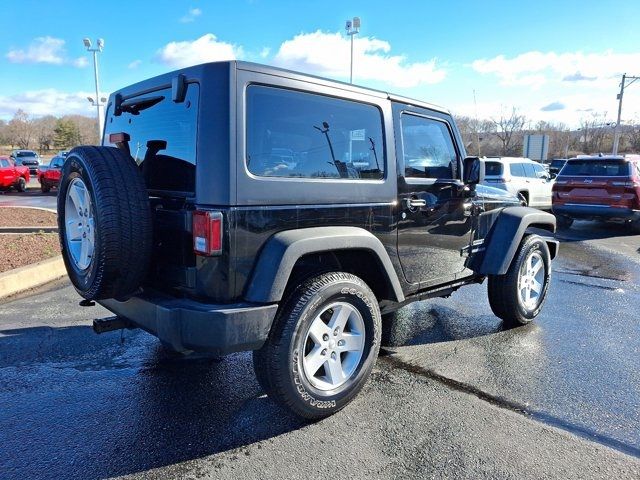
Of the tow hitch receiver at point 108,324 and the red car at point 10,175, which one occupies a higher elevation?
the red car at point 10,175

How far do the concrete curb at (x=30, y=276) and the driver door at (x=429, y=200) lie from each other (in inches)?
184

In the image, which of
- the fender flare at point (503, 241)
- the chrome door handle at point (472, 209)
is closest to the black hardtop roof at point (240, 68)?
the chrome door handle at point (472, 209)

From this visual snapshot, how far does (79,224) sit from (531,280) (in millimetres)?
4021

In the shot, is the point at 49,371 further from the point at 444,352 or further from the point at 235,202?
the point at 444,352

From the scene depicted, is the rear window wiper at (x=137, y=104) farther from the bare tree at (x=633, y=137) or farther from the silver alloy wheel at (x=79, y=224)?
the bare tree at (x=633, y=137)

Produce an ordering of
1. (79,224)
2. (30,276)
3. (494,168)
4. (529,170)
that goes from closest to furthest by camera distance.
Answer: (79,224)
(30,276)
(494,168)
(529,170)

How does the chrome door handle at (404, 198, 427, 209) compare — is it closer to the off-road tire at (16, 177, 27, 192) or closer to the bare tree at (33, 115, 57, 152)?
the off-road tire at (16, 177, 27, 192)

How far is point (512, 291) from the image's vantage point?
4.39m

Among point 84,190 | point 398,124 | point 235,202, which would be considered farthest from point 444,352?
point 84,190

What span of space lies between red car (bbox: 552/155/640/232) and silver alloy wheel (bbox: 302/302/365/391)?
31.5ft

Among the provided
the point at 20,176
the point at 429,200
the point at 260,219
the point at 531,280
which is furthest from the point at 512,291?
the point at 20,176

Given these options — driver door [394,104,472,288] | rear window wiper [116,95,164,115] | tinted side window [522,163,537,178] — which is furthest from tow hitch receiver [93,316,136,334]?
tinted side window [522,163,537,178]

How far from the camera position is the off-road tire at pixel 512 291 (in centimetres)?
439

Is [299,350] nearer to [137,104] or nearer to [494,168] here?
[137,104]
